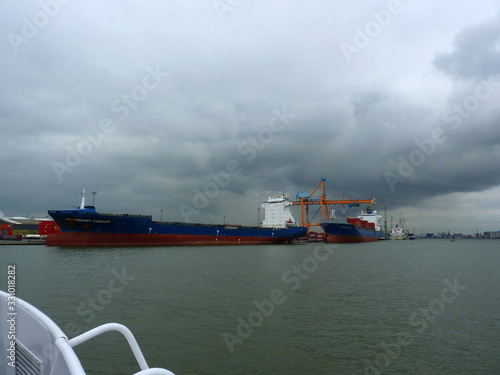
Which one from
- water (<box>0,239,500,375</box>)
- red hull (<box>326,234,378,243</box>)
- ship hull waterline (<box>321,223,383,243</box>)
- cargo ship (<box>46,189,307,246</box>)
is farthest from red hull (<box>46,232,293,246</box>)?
red hull (<box>326,234,378,243</box>)

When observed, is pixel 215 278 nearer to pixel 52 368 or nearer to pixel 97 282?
pixel 97 282

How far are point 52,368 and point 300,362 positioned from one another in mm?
5710

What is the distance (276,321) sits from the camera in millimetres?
9078

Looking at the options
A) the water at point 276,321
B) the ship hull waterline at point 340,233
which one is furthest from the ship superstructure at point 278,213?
the water at point 276,321

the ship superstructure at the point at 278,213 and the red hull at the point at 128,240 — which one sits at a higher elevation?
the ship superstructure at the point at 278,213

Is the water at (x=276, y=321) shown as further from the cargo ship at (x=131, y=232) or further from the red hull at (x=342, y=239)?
the red hull at (x=342, y=239)

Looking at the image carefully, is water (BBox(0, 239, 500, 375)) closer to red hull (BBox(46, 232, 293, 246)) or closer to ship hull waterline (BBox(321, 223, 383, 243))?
red hull (BBox(46, 232, 293, 246))

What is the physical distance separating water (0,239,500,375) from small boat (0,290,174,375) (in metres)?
4.43

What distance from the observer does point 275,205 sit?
66.8m

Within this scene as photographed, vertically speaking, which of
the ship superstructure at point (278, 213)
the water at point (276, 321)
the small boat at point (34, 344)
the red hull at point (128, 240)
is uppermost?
the ship superstructure at point (278, 213)

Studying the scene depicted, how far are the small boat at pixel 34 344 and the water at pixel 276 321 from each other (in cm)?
443

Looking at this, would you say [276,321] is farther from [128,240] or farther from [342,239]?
[342,239]

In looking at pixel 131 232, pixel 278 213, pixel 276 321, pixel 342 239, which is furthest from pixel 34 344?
pixel 342 239

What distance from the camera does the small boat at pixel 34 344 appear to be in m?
1.70
